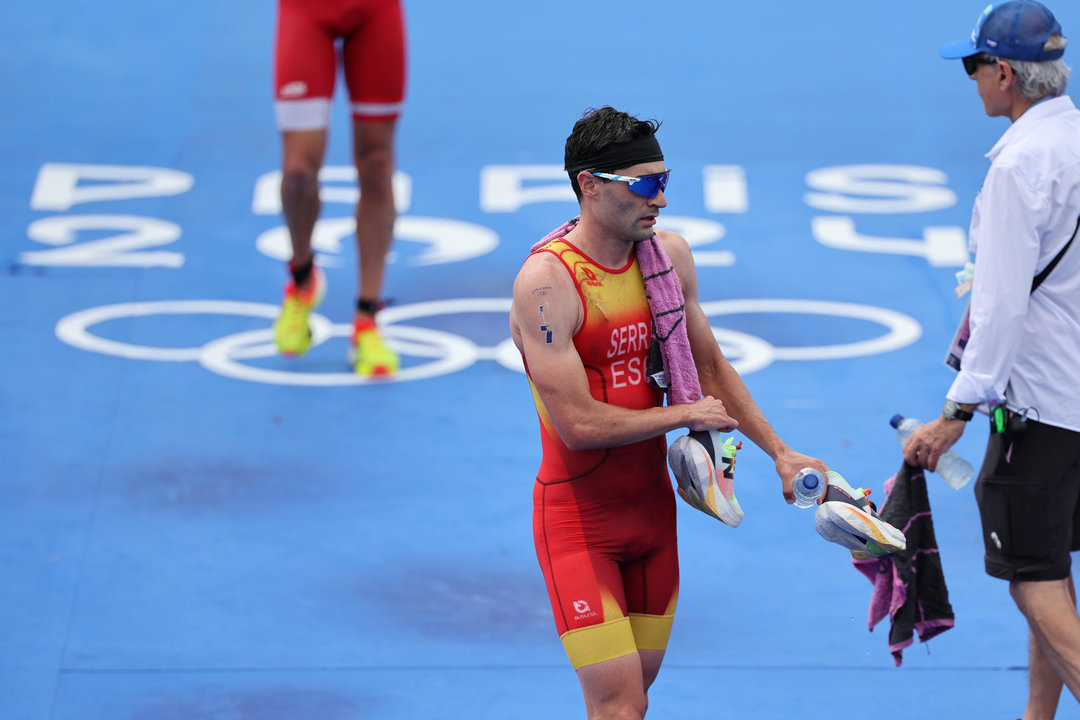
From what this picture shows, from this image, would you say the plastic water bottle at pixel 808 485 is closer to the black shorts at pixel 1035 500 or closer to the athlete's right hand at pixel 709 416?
the athlete's right hand at pixel 709 416

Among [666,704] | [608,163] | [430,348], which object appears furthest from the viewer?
[430,348]

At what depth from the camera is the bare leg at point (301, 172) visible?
7.76 metres

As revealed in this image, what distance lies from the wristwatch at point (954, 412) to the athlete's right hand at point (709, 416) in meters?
0.78

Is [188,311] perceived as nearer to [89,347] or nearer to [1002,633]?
[89,347]

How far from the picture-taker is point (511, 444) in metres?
7.29

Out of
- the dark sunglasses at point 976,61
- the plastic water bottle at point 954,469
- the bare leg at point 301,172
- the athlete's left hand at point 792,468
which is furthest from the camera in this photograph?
the bare leg at point 301,172

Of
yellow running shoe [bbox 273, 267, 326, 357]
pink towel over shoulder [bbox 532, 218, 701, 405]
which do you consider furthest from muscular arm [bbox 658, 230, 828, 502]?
yellow running shoe [bbox 273, 267, 326, 357]

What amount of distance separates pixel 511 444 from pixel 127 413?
1931 millimetres

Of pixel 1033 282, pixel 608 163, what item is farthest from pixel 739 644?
pixel 608 163

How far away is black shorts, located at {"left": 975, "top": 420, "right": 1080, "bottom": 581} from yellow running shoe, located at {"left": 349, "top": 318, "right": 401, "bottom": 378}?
4.17 meters

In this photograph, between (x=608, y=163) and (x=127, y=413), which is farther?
(x=127, y=413)

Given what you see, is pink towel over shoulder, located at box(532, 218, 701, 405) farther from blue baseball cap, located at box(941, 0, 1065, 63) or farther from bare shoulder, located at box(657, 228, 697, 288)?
blue baseball cap, located at box(941, 0, 1065, 63)

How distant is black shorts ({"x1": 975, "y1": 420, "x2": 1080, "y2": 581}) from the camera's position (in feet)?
14.5

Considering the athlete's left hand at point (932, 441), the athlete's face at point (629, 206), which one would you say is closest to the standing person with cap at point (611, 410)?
the athlete's face at point (629, 206)
